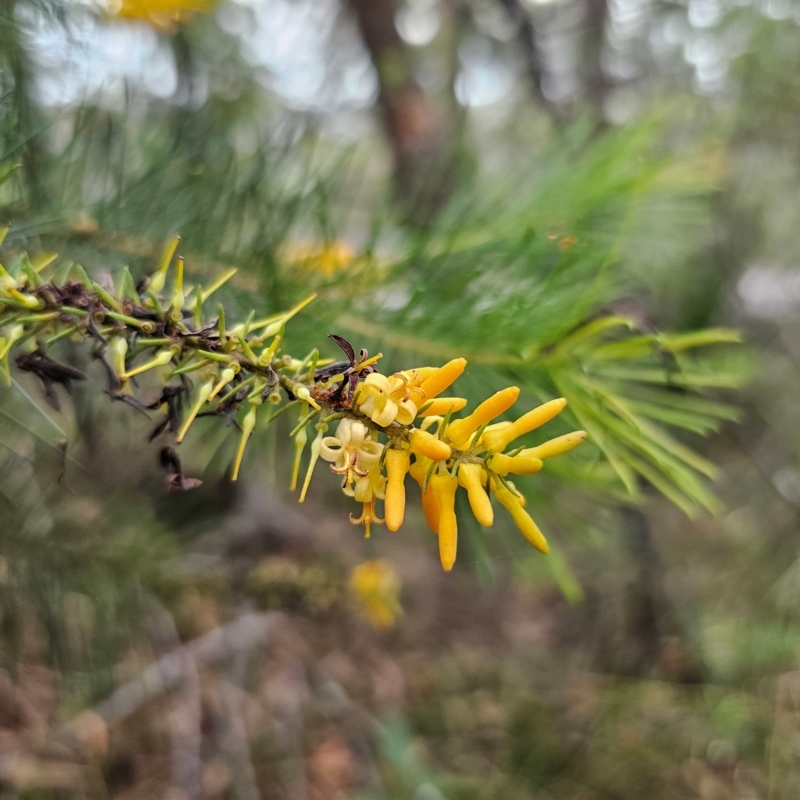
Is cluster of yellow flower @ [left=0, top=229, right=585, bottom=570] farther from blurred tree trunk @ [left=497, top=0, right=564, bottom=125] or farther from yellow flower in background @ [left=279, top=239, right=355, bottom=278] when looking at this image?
blurred tree trunk @ [left=497, top=0, right=564, bottom=125]

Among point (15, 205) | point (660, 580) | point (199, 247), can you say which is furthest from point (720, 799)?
point (15, 205)

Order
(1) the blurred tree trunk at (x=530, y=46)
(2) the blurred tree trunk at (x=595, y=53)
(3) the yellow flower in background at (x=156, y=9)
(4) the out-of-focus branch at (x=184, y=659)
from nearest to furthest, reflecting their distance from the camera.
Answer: (3) the yellow flower in background at (x=156, y=9)
(4) the out-of-focus branch at (x=184, y=659)
(1) the blurred tree trunk at (x=530, y=46)
(2) the blurred tree trunk at (x=595, y=53)

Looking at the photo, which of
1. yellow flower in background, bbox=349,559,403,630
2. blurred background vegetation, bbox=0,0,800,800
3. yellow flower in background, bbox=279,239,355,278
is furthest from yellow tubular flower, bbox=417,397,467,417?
yellow flower in background, bbox=349,559,403,630

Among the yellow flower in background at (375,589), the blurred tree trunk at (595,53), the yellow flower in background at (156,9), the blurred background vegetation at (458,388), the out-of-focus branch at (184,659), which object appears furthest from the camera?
the blurred tree trunk at (595,53)

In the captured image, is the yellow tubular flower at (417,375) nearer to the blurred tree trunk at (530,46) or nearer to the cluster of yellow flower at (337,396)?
the cluster of yellow flower at (337,396)

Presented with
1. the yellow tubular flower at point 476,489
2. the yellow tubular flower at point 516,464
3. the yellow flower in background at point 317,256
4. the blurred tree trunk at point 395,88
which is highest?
the blurred tree trunk at point 395,88

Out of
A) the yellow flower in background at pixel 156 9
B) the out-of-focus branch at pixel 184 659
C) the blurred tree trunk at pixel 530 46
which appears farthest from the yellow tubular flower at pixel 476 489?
the blurred tree trunk at pixel 530 46

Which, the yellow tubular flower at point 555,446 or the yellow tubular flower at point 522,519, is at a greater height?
the yellow tubular flower at point 555,446
